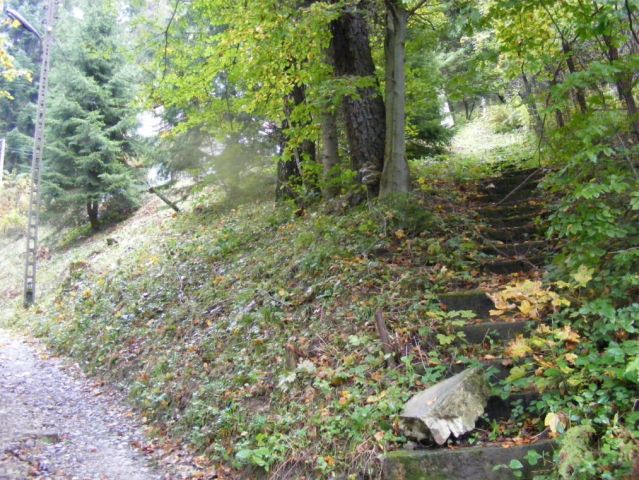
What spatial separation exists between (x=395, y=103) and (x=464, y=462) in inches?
198

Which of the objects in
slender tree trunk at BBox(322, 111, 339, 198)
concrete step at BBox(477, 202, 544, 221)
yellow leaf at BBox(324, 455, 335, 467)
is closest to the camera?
yellow leaf at BBox(324, 455, 335, 467)

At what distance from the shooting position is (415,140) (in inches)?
520

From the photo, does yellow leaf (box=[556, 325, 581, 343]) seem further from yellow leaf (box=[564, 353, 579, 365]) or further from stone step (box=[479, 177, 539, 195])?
stone step (box=[479, 177, 539, 195])

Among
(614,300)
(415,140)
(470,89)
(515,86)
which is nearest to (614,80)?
(614,300)

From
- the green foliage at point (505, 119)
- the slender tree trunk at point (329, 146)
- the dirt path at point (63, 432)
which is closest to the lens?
the dirt path at point (63, 432)

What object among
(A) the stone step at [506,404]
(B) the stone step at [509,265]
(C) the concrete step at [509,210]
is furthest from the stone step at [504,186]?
(A) the stone step at [506,404]

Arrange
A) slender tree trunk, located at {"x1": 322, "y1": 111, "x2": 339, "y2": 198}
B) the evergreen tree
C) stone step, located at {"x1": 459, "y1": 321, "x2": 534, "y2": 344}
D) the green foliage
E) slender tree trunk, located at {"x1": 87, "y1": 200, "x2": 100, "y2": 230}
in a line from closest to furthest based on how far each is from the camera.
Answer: stone step, located at {"x1": 459, "y1": 321, "x2": 534, "y2": 344} → slender tree trunk, located at {"x1": 322, "y1": 111, "x2": 339, "y2": 198} → the green foliage → the evergreen tree → slender tree trunk, located at {"x1": 87, "y1": 200, "x2": 100, "y2": 230}

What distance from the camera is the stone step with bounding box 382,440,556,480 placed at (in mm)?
3555

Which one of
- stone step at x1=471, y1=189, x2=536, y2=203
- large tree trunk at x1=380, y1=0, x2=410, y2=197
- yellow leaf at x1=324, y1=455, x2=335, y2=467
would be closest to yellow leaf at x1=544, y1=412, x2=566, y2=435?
yellow leaf at x1=324, y1=455, x2=335, y2=467

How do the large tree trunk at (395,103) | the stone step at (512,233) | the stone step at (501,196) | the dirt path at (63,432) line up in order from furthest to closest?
the stone step at (501,196)
the large tree trunk at (395,103)
the stone step at (512,233)
the dirt path at (63,432)

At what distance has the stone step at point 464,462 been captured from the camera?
3.55 meters

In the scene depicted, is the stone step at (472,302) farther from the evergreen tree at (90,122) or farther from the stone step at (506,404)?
the evergreen tree at (90,122)

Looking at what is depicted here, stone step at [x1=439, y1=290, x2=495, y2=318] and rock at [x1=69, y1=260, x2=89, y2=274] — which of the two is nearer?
stone step at [x1=439, y1=290, x2=495, y2=318]

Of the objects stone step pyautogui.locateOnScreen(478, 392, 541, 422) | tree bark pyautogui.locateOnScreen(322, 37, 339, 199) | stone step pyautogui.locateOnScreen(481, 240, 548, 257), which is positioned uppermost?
tree bark pyautogui.locateOnScreen(322, 37, 339, 199)
